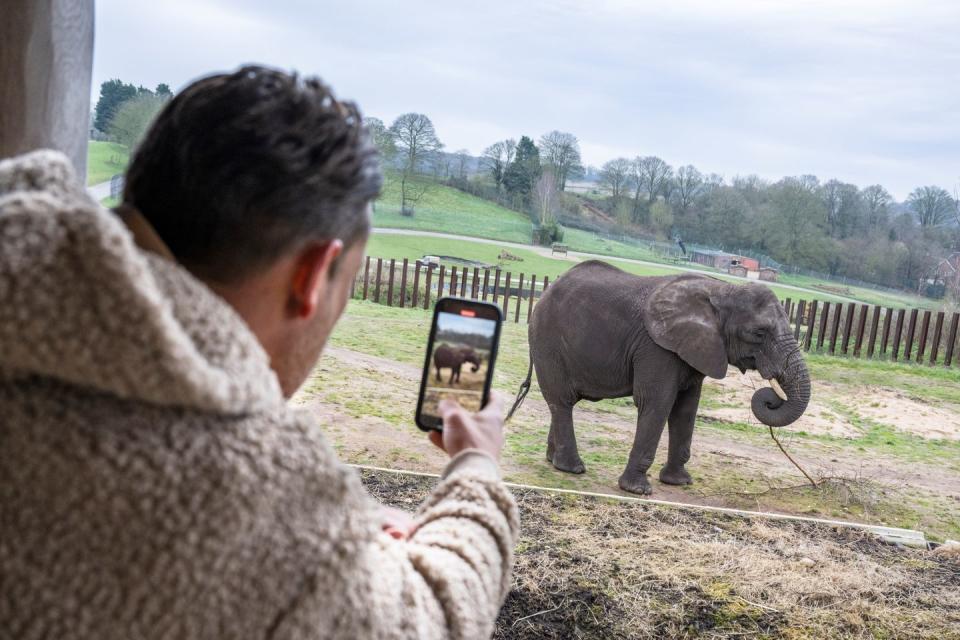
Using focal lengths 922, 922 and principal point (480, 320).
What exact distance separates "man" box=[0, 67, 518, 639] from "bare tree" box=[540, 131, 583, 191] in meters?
4.00

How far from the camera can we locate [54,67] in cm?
152

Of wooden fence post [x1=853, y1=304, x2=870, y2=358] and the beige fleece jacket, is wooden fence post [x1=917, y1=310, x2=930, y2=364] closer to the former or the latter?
wooden fence post [x1=853, y1=304, x2=870, y2=358]

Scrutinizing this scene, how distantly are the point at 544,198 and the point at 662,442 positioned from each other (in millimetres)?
1299

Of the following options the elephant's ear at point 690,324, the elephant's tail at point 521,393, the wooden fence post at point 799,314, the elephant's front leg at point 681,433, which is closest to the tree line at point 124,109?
the elephant's tail at point 521,393

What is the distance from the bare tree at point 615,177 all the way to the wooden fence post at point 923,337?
1.63 m

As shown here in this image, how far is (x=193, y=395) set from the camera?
0.52 m

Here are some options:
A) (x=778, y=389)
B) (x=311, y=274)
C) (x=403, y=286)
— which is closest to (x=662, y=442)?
(x=778, y=389)

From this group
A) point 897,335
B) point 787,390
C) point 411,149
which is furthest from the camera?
point 897,335

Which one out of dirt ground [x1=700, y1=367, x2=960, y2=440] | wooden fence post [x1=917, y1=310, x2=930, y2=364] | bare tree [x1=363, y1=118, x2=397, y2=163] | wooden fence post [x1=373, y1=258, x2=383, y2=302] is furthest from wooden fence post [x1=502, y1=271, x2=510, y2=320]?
wooden fence post [x1=917, y1=310, x2=930, y2=364]

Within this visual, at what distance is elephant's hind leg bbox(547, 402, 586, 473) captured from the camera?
4059 mm

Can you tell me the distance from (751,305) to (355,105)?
3.33 m

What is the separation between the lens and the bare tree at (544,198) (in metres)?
4.49

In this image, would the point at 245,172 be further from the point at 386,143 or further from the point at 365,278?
the point at 365,278

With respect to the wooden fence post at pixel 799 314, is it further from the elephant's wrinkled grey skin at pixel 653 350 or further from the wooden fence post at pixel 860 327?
the elephant's wrinkled grey skin at pixel 653 350
